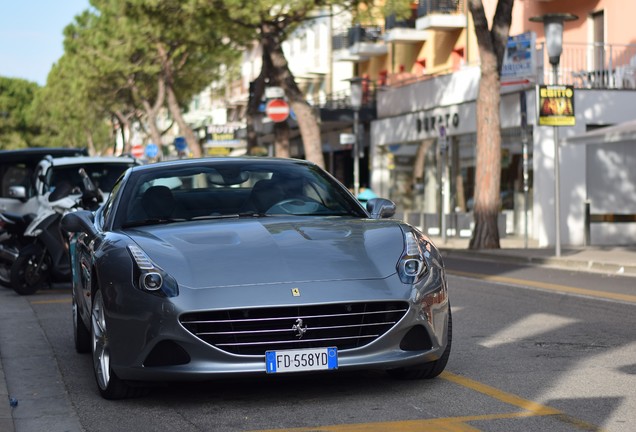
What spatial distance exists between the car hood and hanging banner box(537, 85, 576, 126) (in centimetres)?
1670

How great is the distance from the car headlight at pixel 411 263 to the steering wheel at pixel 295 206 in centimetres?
109

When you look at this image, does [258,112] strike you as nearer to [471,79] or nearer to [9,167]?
[471,79]

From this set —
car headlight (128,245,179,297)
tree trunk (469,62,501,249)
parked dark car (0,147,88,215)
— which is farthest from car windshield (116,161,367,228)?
tree trunk (469,62,501,249)

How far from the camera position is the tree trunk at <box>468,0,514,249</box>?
27.8 m

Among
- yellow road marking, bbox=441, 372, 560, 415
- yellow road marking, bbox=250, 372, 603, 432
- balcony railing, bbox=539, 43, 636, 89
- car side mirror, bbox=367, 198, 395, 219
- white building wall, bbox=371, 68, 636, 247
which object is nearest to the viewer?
yellow road marking, bbox=250, 372, 603, 432

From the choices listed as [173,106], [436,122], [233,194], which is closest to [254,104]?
[436,122]

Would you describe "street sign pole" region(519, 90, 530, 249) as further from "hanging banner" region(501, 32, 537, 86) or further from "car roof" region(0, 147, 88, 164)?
"car roof" region(0, 147, 88, 164)

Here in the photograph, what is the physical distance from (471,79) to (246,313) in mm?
31546

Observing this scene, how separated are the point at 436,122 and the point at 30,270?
83.8ft

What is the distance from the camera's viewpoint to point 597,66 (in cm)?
3372

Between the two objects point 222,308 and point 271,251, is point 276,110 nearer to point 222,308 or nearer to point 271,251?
point 271,251

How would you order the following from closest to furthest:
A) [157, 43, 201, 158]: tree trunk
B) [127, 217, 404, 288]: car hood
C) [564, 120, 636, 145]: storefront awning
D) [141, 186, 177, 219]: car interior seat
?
1. [127, 217, 404, 288]: car hood
2. [141, 186, 177, 219]: car interior seat
3. [564, 120, 636, 145]: storefront awning
4. [157, 43, 201, 158]: tree trunk

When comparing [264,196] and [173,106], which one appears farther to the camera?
[173,106]

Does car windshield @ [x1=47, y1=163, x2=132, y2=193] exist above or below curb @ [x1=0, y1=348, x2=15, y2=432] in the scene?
above
